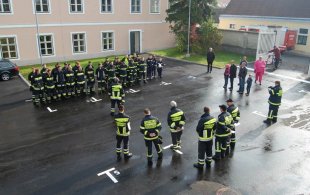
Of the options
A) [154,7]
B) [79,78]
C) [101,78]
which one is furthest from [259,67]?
[154,7]

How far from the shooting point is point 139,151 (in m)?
10.3

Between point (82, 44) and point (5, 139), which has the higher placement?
point (82, 44)

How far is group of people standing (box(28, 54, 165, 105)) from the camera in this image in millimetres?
15031

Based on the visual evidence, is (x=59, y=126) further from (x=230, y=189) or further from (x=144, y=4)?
(x=144, y=4)

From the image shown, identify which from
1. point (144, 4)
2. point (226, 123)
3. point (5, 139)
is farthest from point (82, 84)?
point (144, 4)

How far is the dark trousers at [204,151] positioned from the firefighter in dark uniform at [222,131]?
0.52 metres

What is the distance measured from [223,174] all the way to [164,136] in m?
3.15

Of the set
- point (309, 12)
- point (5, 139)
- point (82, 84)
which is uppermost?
point (309, 12)

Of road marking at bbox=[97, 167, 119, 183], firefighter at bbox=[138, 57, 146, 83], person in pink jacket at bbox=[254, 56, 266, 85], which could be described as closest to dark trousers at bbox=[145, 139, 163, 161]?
road marking at bbox=[97, 167, 119, 183]

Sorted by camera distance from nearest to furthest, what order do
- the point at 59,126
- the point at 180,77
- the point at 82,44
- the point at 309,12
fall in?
the point at 59,126 < the point at 180,77 < the point at 82,44 < the point at 309,12

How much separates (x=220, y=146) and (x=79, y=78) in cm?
938

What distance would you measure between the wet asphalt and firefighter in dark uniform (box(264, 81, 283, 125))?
369 mm

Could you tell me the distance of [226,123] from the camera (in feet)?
30.1

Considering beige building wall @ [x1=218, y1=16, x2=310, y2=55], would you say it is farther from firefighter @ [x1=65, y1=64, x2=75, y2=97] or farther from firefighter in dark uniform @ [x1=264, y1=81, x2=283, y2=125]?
firefighter @ [x1=65, y1=64, x2=75, y2=97]
